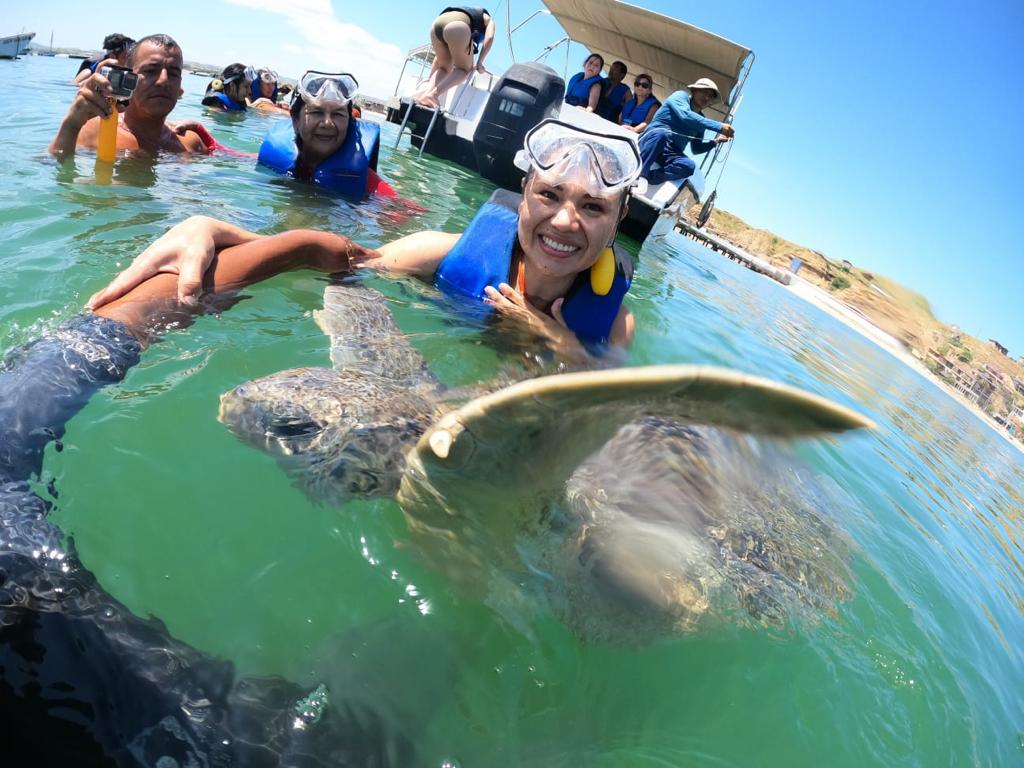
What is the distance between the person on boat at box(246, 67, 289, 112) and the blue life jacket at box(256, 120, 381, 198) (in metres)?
8.57

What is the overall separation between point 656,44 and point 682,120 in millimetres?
6834

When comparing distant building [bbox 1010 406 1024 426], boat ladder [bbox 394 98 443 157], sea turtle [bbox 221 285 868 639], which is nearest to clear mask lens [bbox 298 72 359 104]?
Answer: sea turtle [bbox 221 285 868 639]

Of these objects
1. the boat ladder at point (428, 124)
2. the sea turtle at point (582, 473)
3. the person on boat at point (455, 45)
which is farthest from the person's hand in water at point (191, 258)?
the person on boat at point (455, 45)

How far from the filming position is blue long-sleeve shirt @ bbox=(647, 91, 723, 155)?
8.55 metres

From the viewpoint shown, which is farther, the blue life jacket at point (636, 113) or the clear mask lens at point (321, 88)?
the blue life jacket at point (636, 113)

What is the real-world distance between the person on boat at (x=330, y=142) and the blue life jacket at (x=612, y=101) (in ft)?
29.0

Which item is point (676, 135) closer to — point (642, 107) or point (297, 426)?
point (642, 107)

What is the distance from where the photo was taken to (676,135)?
362 inches

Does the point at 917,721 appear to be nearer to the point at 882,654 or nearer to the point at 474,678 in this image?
the point at 882,654

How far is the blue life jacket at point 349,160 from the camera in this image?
18.3 feet

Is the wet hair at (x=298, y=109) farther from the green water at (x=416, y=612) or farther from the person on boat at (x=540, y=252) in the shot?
the person on boat at (x=540, y=252)

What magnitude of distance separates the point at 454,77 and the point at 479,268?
9354mm

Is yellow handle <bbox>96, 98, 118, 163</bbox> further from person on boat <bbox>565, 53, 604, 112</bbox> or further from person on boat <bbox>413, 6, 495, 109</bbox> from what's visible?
person on boat <bbox>565, 53, 604, 112</bbox>

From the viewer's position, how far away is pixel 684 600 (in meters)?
1.84
